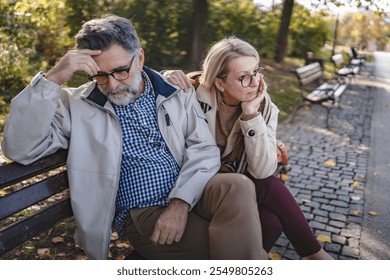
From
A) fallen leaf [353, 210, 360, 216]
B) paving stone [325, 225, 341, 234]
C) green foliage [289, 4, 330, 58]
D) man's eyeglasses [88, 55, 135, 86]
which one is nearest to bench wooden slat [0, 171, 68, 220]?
man's eyeglasses [88, 55, 135, 86]

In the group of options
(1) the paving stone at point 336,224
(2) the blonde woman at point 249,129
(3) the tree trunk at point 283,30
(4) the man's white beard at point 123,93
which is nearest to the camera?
(4) the man's white beard at point 123,93

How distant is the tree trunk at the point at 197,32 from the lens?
31.2ft

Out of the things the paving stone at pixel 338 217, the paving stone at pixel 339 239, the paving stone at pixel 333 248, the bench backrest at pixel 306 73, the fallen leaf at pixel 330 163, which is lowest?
the fallen leaf at pixel 330 163

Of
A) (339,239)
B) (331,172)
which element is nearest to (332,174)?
(331,172)

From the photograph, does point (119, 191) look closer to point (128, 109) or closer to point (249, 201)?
point (128, 109)

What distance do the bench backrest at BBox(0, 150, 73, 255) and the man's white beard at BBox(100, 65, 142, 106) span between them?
428 millimetres

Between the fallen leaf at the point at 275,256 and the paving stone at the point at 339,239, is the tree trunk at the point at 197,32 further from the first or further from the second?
the fallen leaf at the point at 275,256

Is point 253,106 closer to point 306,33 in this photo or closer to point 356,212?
point 356,212

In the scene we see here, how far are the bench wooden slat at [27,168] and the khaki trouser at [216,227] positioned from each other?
54cm

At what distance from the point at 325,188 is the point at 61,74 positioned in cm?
387

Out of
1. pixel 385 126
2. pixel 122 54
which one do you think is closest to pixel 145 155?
pixel 122 54

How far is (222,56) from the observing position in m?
2.90

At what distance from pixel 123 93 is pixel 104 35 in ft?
1.21

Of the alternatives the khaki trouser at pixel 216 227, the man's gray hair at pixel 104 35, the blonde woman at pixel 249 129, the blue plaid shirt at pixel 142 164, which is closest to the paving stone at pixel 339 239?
the blonde woman at pixel 249 129
